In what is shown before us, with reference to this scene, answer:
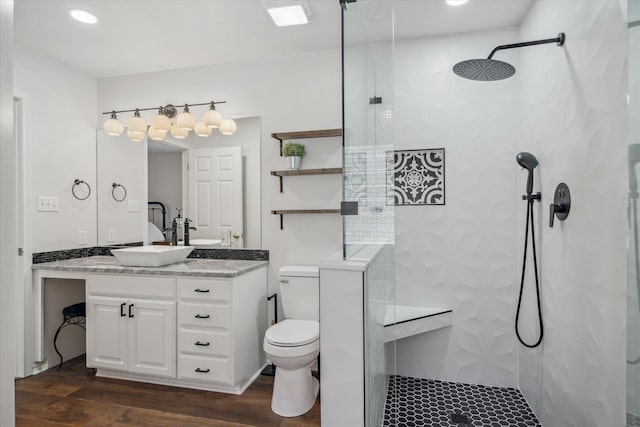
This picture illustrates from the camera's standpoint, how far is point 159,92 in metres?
3.28

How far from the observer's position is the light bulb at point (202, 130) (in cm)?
Answer: 303

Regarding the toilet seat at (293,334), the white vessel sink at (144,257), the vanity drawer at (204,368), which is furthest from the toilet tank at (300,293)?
the white vessel sink at (144,257)

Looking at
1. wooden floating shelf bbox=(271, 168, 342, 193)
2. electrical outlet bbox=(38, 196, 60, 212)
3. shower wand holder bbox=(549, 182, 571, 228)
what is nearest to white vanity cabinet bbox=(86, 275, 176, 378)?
electrical outlet bbox=(38, 196, 60, 212)

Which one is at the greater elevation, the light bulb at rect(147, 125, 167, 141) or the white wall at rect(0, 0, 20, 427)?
the light bulb at rect(147, 125, 167, 141)

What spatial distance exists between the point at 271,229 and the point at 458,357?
1709mm

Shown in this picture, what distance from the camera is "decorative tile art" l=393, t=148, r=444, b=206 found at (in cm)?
270

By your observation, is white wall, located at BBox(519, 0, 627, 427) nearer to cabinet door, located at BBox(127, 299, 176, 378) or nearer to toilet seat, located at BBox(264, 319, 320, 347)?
toilet seat, located at BBox(264, 319, 320, 347)

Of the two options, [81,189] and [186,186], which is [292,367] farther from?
[81,189]

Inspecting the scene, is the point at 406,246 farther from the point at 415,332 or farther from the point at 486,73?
the point at 486,73

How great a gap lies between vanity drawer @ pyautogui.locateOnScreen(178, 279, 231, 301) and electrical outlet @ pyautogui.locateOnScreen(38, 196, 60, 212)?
4.40 feet

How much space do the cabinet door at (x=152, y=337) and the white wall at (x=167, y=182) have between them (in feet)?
2.79

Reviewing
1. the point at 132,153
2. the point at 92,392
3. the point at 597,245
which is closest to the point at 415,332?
the point at 597,245

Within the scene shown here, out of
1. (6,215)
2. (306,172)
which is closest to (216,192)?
(306,172)

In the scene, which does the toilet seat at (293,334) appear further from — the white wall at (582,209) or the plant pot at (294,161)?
the white wall at (582,209)
